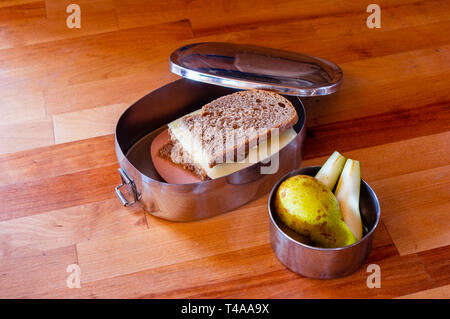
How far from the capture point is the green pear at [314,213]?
0.77 m

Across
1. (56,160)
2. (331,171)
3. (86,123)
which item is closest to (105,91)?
(86,123)

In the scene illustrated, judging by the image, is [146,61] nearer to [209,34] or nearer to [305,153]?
[209,34]

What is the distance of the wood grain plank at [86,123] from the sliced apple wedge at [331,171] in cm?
46

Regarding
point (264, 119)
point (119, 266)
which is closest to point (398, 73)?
point (264, 119)

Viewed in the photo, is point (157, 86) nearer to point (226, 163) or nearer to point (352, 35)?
point (226, 163)

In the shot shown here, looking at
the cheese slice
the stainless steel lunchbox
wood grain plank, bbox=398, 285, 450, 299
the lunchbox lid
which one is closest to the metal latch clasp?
the stainless steel lunchbox

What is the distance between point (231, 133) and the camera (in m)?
0.93

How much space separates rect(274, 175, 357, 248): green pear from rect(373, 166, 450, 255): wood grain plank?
15 centimetres

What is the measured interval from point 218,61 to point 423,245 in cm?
49

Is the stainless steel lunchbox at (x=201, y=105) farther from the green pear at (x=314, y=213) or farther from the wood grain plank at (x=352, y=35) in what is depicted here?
the wood grain plank at (x=352, y=35)

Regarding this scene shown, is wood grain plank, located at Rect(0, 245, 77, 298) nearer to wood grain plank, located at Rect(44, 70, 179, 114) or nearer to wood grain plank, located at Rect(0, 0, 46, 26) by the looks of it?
wood grain plank, located at Rect(44, 70, 179, 114)

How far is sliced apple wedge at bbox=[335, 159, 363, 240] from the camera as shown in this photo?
796 mm

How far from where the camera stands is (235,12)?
1354 mm

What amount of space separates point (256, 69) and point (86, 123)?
0.38 metres
